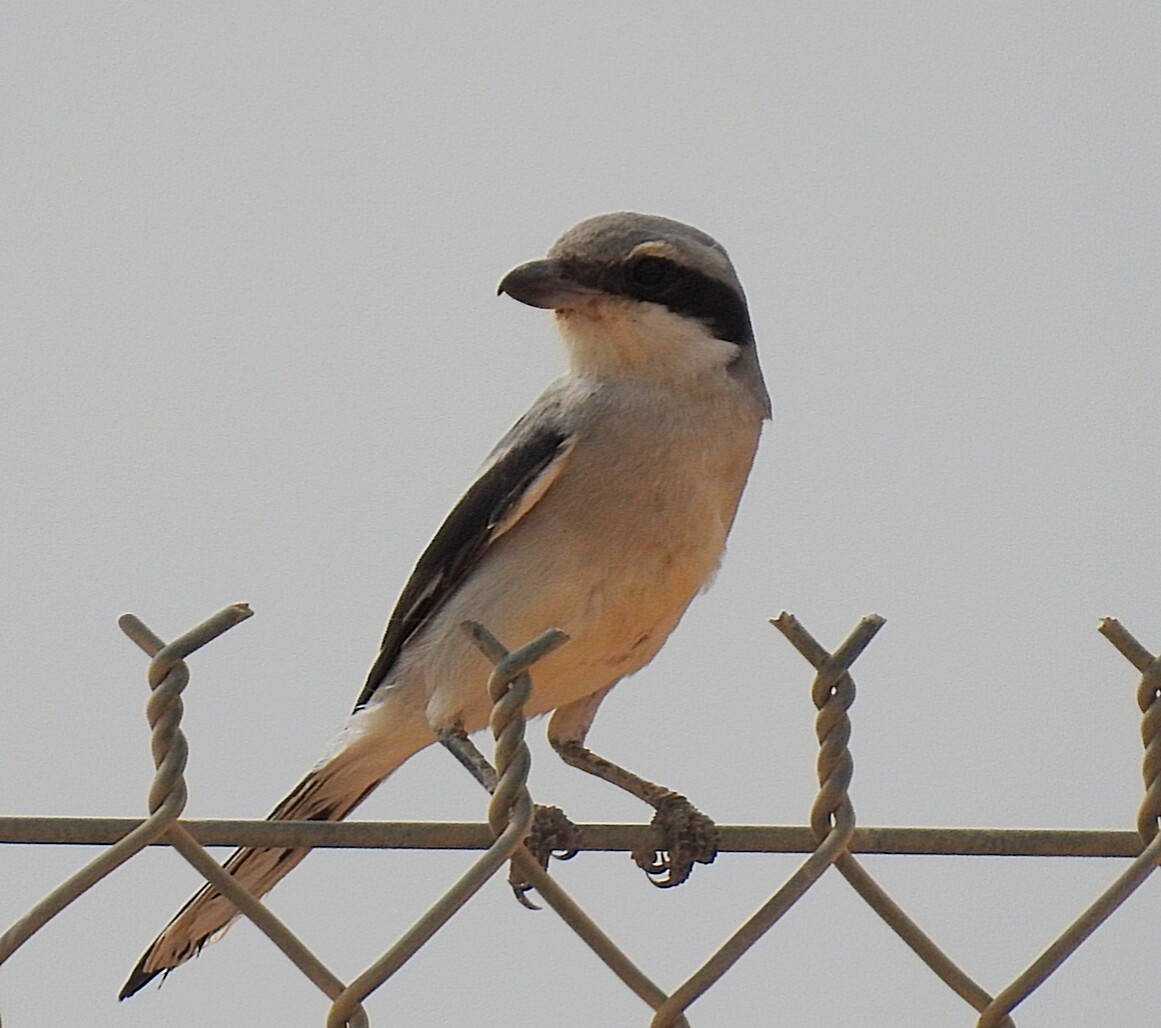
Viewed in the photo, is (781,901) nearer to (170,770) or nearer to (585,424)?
(170,770)

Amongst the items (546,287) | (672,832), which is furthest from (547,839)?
(546,287)

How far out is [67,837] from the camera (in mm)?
1687

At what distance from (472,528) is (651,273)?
2.34 ft

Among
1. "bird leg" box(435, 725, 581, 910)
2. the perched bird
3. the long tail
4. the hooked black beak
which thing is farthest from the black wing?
"bird leg" box(435, 725, 581, 910)

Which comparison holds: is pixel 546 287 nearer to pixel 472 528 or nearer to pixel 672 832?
pixel 472 528

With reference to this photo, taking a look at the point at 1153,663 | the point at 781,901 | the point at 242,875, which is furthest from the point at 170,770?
the point at 242,875

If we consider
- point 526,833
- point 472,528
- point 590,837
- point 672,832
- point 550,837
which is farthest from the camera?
point 472,528

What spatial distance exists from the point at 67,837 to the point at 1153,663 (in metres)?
1.17

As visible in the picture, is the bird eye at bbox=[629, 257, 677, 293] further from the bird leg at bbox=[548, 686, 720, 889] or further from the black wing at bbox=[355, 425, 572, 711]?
the bird leg at bbox=[548, 686, 720, 889]

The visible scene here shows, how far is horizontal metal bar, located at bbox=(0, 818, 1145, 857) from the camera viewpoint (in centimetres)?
169

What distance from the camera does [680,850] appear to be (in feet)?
10.9

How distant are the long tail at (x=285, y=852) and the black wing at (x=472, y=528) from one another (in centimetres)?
15

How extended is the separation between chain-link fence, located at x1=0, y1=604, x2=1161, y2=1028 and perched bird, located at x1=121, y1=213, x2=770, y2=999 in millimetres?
1332

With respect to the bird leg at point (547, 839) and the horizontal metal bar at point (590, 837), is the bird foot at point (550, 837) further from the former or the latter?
the horizontal metal bar at point (590, 837)
